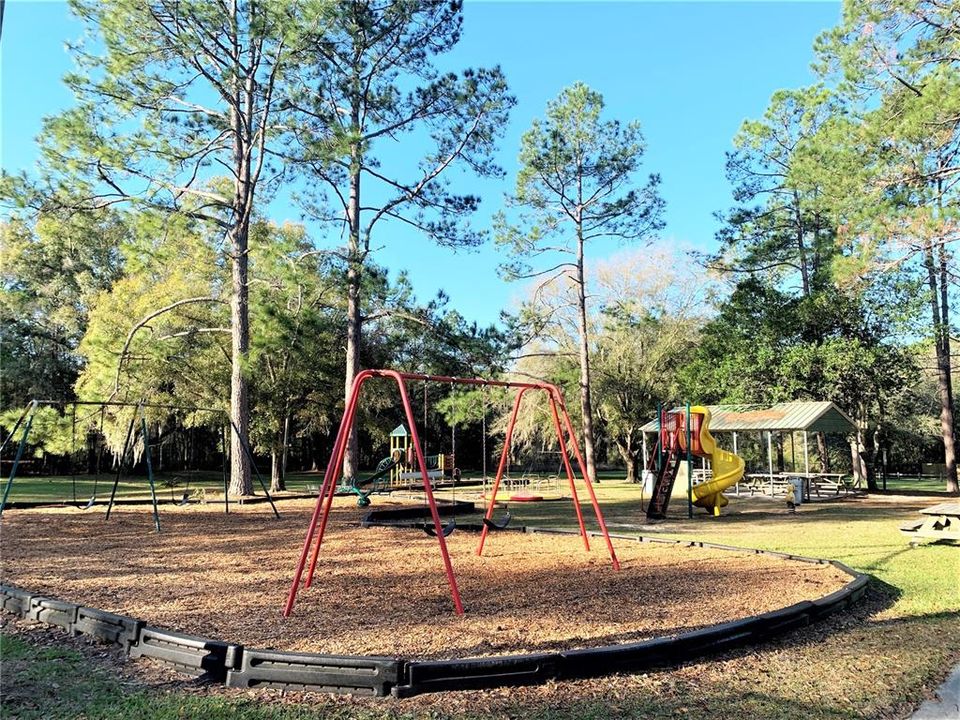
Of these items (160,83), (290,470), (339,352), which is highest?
(160,83)

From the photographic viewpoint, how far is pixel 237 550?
8195 millimetres

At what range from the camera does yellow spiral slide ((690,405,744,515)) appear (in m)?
13.5

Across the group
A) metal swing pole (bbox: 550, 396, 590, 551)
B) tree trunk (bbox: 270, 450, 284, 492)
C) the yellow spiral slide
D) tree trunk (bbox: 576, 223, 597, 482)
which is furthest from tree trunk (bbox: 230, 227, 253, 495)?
tree trunk (bbox: 576, 223, 597, 482)

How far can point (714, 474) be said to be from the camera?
→ 45.9ft

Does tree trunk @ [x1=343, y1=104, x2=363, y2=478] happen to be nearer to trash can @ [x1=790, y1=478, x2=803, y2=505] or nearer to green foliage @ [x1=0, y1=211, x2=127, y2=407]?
trash can @ [x1=790, y1=478, x2=803, y2=505]

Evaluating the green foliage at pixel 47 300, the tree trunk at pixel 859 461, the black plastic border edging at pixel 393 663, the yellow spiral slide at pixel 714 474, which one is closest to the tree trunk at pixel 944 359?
the tree trunk at pixel 859 461

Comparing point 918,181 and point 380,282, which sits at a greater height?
point 918,181

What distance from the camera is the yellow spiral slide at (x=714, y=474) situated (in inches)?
533

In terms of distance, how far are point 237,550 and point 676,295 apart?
22.6 m

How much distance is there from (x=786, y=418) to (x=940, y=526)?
9.41m

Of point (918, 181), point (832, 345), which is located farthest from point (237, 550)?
point (832, 345)

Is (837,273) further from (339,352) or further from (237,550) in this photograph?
(339,352)

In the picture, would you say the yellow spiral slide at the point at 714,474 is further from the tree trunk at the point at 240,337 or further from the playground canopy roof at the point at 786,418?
the tree trunk at the point at 240,337

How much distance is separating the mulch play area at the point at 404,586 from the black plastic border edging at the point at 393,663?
451 mm
